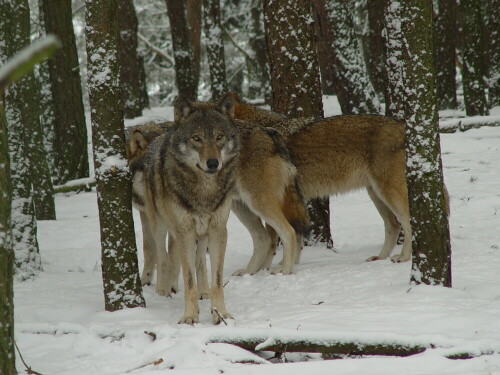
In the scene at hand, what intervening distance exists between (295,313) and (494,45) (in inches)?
478

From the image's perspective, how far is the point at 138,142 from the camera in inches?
259

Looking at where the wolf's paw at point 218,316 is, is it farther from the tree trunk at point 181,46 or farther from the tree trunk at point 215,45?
the tree trunk at point 181,46

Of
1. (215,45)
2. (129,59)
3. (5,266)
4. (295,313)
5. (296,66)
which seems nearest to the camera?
(5,266)

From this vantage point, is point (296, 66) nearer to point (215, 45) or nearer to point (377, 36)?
point (377, 36)

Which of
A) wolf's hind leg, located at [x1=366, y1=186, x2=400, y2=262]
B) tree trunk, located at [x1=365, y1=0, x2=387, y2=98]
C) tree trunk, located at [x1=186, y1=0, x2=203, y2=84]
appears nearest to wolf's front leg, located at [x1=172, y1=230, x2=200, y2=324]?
wolf's hind leg, located at [x1=366, y1=186, x2=400, y2=262]

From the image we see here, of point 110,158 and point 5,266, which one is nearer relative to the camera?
point 5,266

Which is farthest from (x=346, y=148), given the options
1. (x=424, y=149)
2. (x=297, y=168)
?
(x=424, y=149)

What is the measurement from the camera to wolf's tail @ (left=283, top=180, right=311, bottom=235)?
257 inches

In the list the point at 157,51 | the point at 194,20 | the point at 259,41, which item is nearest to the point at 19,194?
the point at 194,20

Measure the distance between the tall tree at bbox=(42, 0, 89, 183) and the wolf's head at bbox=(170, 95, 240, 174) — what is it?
7083 millimetres

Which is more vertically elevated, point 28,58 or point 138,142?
point 28,58

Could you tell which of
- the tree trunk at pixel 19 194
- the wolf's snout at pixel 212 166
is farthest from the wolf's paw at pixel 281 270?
the tree trunk at pixel 19 194

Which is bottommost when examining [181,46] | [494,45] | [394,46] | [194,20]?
[394,46]

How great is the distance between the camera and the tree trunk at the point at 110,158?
4.75m
